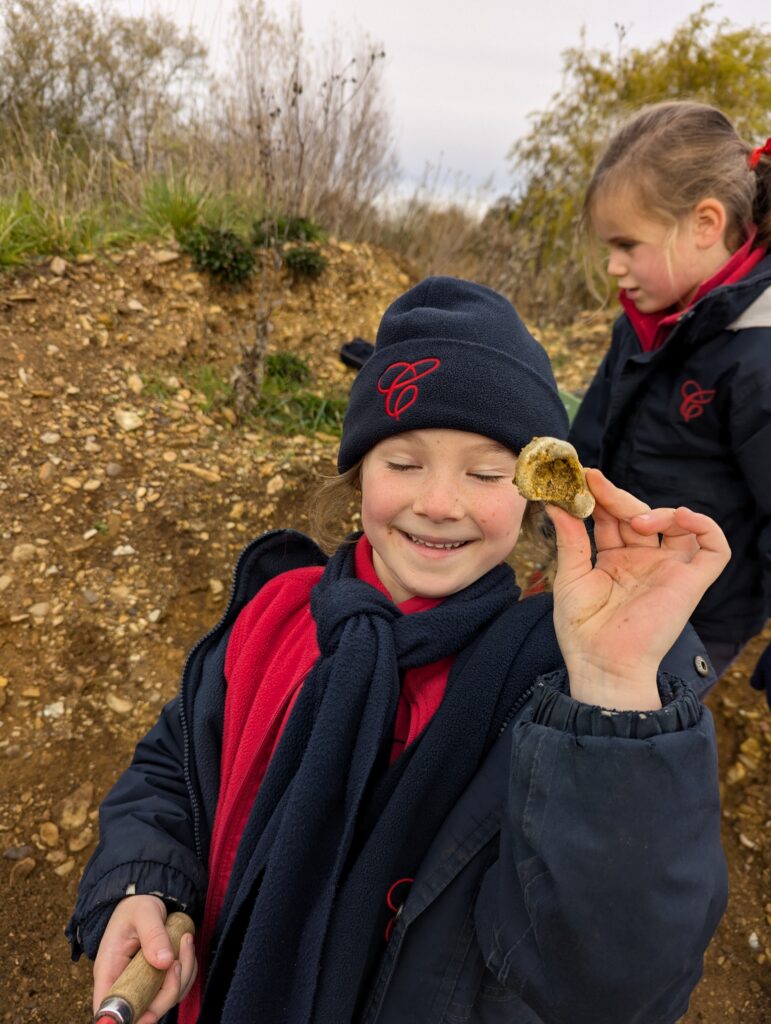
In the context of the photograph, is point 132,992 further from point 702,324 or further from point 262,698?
point 702,324

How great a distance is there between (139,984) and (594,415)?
2618mm

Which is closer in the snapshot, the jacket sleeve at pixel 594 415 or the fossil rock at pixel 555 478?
the fossil rock at pixel 555 478

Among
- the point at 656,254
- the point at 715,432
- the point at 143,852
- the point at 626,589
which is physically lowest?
the point at 143,852

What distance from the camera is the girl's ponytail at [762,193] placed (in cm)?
221

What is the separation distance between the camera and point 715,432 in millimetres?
2221

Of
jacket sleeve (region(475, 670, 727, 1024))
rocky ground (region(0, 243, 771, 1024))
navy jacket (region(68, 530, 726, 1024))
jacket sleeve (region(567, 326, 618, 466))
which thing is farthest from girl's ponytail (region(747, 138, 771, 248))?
rocky ground (region(0, 243, 771, 1024))

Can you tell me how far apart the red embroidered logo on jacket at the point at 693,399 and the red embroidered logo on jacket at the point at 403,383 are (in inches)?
48.8

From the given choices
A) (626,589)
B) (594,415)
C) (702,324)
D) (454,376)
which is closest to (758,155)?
(702,324)

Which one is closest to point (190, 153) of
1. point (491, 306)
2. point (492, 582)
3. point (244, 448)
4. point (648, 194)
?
point (244, 448)

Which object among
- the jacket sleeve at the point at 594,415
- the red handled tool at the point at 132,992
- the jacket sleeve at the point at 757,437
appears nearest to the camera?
the red handled tool at the point at 132,992

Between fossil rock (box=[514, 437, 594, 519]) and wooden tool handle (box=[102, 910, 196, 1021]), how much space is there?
1.06 metres

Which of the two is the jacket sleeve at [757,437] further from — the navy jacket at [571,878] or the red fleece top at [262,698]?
the red fleece top at [262,698]

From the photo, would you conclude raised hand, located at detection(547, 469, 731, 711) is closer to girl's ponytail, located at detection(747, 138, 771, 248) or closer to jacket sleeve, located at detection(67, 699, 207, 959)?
jacket sleeve, located at detection(67, 699, 207, 959)

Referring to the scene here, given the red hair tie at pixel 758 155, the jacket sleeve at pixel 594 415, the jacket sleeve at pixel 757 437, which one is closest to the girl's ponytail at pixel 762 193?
the red hair tie at pixel 758 155
